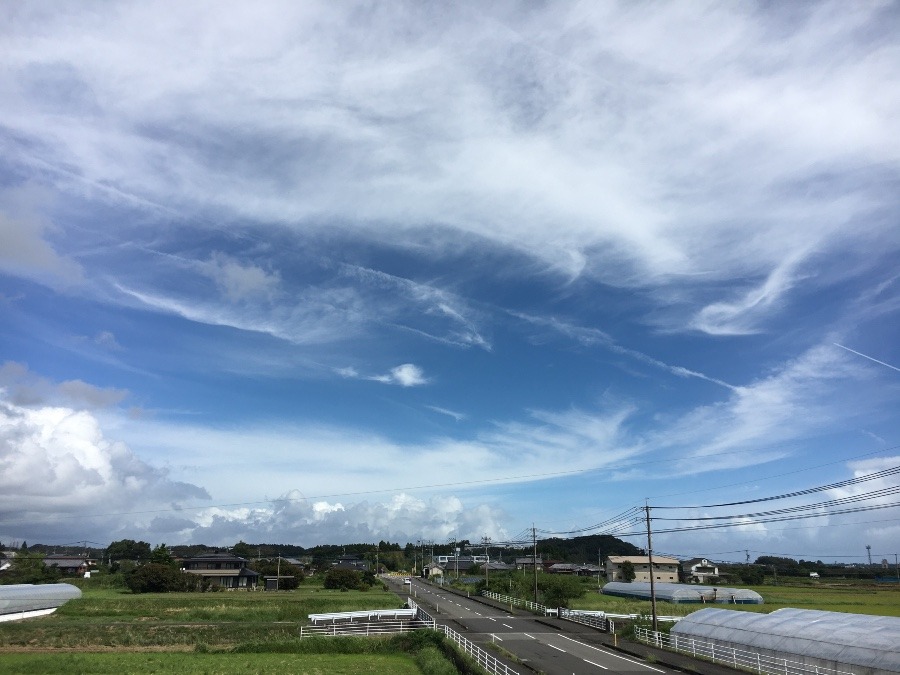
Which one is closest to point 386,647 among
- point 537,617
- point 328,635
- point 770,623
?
point 328,635

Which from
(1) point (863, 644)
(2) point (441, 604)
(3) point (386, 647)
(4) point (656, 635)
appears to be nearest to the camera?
(1) point (863, 644)

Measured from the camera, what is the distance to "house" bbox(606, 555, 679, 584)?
382 feet

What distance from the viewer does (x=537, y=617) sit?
55.2m

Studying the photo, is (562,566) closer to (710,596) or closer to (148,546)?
(710,596)

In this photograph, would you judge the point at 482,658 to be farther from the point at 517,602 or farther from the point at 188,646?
the point at 517,602

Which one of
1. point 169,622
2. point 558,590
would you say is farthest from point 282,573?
point 558,590

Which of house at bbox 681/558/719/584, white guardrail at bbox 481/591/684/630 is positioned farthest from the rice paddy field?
house at bbox 681/558/719/584

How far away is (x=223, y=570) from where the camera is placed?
96938mm

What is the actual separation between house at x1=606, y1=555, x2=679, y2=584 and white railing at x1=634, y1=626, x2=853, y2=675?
82891 mm

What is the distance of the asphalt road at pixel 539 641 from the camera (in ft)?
96.6

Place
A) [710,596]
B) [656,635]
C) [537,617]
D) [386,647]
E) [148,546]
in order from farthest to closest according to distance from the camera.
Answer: [148,546] → [710,596] → [537,617] → [386,647] → [656,635]

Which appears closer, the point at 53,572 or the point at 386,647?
the point at 386,647

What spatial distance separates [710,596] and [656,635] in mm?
51816

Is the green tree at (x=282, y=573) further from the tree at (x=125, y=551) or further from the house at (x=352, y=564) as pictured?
the tree at (x=125, y=551)
